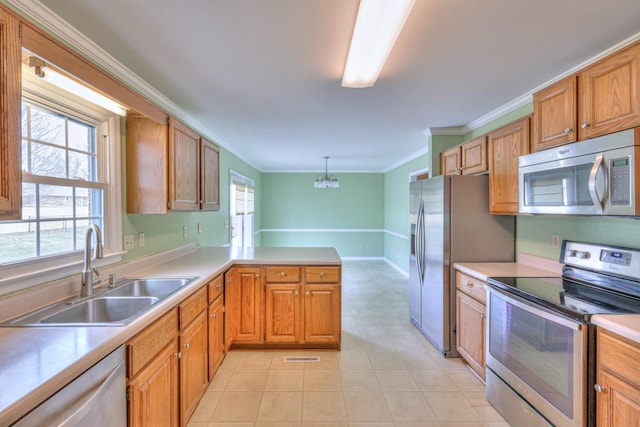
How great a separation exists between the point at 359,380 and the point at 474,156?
2.29 m

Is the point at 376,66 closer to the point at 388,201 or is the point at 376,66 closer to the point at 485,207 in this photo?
the point at 485,207

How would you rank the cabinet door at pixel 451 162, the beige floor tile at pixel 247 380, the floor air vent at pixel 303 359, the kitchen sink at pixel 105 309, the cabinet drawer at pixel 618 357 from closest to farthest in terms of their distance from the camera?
1. the cabinet drawer at pixel 618 357
2. the kitchen sink at pixel 105 309
3. the beige floor tile at pixel 247 380
4. the floor air vent at pixel 303 359
5. the cabinet door at pixel 451 162

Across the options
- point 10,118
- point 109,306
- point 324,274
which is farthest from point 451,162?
point 10,118

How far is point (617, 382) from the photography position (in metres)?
1.29

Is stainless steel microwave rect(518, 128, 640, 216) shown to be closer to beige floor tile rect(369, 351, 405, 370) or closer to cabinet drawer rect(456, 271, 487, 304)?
cabinet drawer rect(456, 271, 487, 304)

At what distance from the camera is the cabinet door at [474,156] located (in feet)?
8.95

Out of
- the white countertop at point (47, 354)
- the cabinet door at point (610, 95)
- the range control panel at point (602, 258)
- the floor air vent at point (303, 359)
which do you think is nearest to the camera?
the white countertop at point (47, 354)

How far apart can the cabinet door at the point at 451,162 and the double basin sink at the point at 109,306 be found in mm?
2794

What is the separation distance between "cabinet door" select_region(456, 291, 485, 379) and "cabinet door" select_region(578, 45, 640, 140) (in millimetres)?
1391

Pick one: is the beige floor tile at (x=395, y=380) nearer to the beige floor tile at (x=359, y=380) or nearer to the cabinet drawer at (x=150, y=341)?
the beige floor tile at (x=359, y=380)

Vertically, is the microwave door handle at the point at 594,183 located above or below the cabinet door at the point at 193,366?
above

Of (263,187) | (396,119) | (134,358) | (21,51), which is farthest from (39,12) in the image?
(263,187)

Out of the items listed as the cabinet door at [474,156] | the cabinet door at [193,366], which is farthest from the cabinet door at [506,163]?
the cabinet door at [193,366]

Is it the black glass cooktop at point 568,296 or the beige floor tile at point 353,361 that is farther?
the beige floor tile at point 353,361
